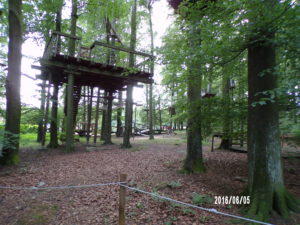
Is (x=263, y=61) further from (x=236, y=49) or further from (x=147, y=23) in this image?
(x=147, y=23)

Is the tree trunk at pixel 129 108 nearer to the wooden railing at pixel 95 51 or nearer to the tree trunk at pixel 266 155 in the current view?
the wooden railing at pixel 95 51

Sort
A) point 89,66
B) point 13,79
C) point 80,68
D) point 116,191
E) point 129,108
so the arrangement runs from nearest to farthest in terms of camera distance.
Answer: point 116,191, point 13,79, point 80,68, point 89,66, point 129,108

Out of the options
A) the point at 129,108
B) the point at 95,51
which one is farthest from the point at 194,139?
the point at 95,51

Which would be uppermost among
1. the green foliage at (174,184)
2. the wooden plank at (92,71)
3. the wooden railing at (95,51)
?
the wooden railing at (95,51)

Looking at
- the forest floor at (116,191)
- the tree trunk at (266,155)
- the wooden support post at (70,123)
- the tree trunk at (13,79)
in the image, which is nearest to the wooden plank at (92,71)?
the wooden support post at (70,123)

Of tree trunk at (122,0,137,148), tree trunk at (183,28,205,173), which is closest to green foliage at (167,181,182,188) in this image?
tree trunk at (183,28,205,173)

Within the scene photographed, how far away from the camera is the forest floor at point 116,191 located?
10.8ft

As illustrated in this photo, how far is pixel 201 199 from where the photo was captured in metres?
3.86

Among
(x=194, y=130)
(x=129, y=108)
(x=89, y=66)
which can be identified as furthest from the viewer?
(x=129, y=108)
